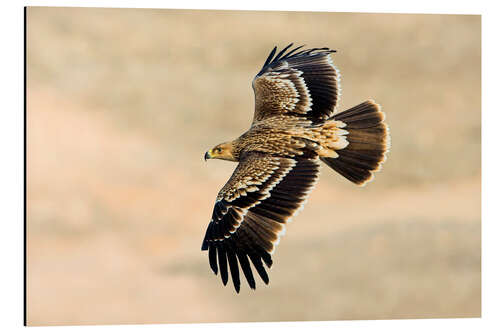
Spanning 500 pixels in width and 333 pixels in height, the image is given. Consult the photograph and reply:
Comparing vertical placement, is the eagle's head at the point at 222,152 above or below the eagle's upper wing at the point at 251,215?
above

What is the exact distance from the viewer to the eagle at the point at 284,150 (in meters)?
4.09

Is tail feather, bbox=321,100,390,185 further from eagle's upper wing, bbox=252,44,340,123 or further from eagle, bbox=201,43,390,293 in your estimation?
eagle's upper wing, bbox=252,44,340,123

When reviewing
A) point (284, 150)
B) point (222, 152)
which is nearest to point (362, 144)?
point (284, 150)

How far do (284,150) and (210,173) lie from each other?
0.49m

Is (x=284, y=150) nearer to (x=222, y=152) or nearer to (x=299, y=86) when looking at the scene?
(x=222, y=152)

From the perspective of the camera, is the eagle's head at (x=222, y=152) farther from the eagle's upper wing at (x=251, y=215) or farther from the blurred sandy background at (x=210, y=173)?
the eagle's upper wing at (x=251, y=215)

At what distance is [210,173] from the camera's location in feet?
14.8

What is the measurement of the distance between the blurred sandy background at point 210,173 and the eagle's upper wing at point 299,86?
8 centimetres

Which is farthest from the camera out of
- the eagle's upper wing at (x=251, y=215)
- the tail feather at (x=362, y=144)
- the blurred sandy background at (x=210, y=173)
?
the tail feather at (x=362, y=144)

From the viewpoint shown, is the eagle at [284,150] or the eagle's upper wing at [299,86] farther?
the eagle's upper wing at [299,86]

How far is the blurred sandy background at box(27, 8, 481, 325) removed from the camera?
14.5 ft

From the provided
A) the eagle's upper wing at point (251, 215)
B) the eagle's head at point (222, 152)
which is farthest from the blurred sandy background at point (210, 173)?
the eagle's upper wing at point (251, 215)

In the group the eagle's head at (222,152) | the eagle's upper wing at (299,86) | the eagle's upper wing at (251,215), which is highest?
the eagle's upper wing at (299,86)

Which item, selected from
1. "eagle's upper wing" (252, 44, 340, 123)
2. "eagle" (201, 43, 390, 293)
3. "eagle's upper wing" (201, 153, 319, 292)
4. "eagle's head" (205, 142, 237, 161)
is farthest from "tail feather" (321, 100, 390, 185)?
"eagle's head" (205, 142, 237, 161)
